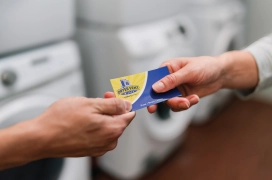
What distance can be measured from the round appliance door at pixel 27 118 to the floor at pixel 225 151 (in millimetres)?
450

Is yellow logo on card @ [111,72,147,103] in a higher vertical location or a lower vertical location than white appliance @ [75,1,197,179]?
higher

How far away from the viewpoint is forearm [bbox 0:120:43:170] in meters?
0.46

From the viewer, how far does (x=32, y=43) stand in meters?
0.77

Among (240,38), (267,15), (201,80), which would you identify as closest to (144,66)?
(201,80)

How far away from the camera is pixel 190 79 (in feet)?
2.09

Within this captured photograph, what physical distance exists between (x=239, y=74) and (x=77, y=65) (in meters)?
0.46

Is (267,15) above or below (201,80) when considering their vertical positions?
below

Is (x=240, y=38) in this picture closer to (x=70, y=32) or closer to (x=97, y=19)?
(x=97, y=19)

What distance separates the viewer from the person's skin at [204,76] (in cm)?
57

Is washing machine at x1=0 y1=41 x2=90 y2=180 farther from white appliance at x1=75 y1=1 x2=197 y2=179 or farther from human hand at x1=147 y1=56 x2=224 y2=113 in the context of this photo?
human hand at x1=147 y1=56 x2=224 y2=113

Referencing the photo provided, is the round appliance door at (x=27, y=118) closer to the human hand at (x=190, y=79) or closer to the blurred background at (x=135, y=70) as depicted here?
the blurred background at (x=135, y=70)

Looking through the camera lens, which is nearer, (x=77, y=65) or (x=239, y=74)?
(x=239, y=74)

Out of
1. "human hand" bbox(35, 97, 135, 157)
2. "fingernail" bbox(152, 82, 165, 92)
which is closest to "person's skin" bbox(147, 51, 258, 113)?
"fingernail" bbox(152, 82, 165, 92)

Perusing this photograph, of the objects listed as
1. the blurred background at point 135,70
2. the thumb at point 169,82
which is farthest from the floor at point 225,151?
the thumb at point 169,82
